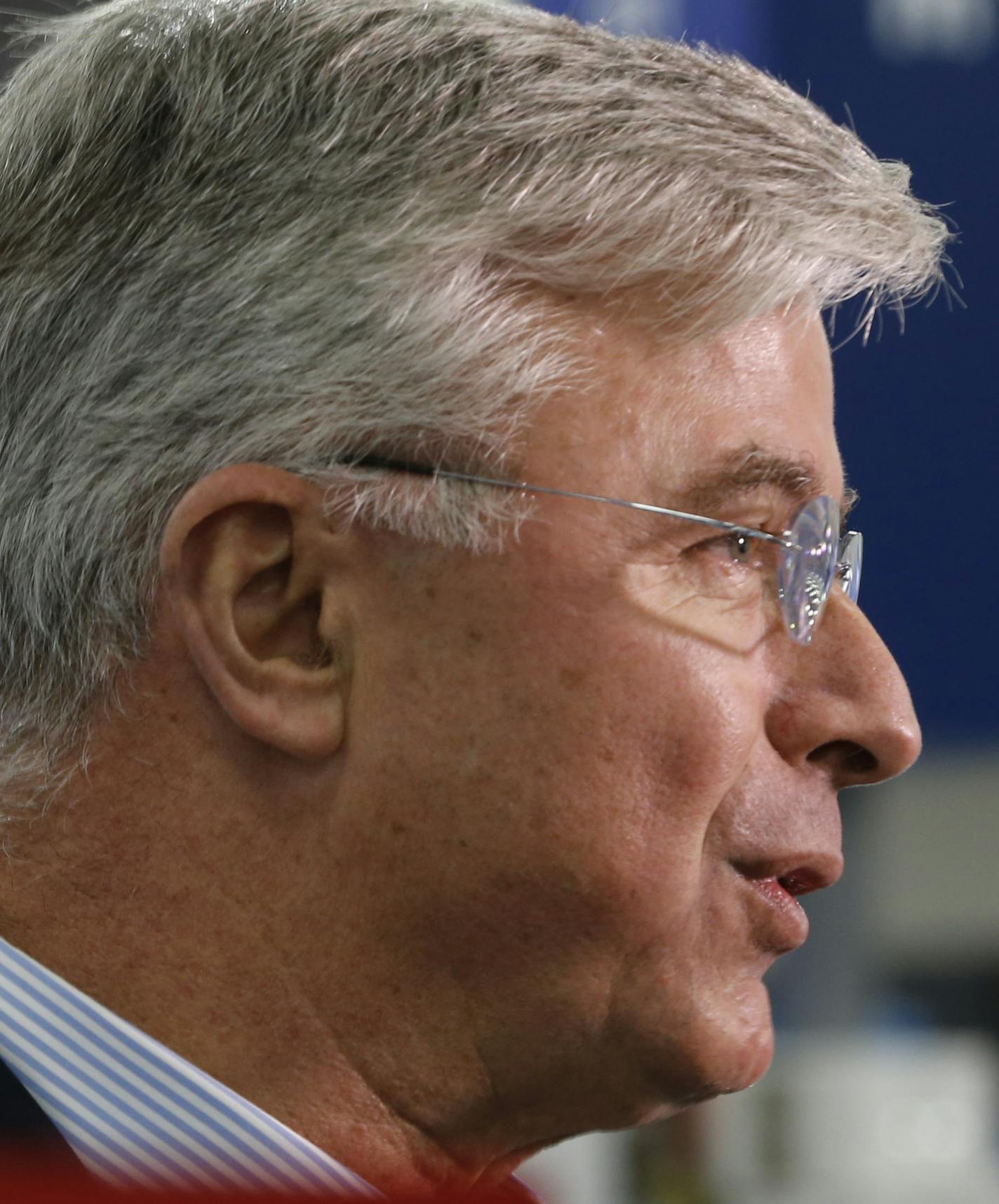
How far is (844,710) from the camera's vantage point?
4.26 ft

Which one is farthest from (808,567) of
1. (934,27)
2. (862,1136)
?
(862,1136)

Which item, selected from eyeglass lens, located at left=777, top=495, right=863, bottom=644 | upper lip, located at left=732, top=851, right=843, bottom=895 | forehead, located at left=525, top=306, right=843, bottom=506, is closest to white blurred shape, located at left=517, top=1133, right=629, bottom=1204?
upper lip, located at left=732, top=851, right=843, bottom=895

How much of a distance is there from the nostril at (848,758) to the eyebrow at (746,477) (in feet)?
0.70

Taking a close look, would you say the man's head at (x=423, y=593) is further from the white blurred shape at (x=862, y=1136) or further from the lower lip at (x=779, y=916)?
the white blurred shape at (x=862, y=1136)

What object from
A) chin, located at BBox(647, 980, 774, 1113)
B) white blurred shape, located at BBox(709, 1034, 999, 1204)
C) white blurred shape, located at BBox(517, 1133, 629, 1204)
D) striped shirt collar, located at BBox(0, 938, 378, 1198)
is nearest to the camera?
striped shirt collar, located at BBox(0, 938, 378, 1198)

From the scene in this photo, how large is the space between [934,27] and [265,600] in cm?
211

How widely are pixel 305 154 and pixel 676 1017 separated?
732mm

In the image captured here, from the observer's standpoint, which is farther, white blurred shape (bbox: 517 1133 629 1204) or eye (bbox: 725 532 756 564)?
white blurred shape (bbox: 517 1133 629 1204)

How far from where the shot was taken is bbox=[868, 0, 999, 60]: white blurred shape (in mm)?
2797

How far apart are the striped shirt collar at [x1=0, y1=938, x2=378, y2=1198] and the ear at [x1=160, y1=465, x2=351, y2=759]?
0.81ft

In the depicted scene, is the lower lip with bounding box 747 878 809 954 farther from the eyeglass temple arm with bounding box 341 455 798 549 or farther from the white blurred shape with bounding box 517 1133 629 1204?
the white blurred shape with bounding box 517 1133 629 1204

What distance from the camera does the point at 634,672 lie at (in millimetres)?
1205

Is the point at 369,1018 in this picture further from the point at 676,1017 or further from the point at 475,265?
the point at 475,265

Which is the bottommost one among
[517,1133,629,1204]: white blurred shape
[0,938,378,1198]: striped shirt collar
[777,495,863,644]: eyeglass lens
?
[517,1133,629,1204]: white blurred shape
